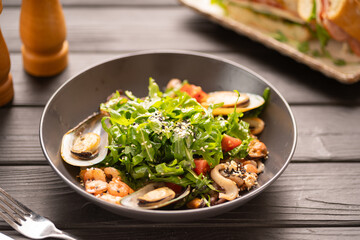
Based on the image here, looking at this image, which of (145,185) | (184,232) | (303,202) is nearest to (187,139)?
(145,185)

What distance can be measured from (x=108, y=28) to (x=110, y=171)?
160 cm

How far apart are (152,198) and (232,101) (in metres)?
0.70

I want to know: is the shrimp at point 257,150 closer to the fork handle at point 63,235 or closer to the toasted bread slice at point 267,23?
the fork handle at point 63,235

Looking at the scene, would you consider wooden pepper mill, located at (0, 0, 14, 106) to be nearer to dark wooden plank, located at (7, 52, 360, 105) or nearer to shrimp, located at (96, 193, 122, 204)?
dark wooden plank, located at (7, 52, 360, 105)

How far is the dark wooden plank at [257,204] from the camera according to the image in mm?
1651

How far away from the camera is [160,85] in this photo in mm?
2254

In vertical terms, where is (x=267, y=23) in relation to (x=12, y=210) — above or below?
above

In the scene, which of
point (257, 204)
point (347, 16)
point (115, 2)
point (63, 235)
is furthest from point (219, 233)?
point (115, 2)

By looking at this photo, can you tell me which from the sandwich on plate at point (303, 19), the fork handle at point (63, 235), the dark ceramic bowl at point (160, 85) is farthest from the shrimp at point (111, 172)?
the sandwich on plate at point (303, 19)

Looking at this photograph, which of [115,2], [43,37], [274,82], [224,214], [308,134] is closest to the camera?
[224,214]

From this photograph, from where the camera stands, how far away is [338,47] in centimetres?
262

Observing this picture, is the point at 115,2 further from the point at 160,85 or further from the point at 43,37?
the point at 160,85

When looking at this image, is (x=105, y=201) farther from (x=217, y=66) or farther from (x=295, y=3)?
(x=295, y=3)

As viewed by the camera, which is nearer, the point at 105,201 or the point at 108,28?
the point at 105,201
